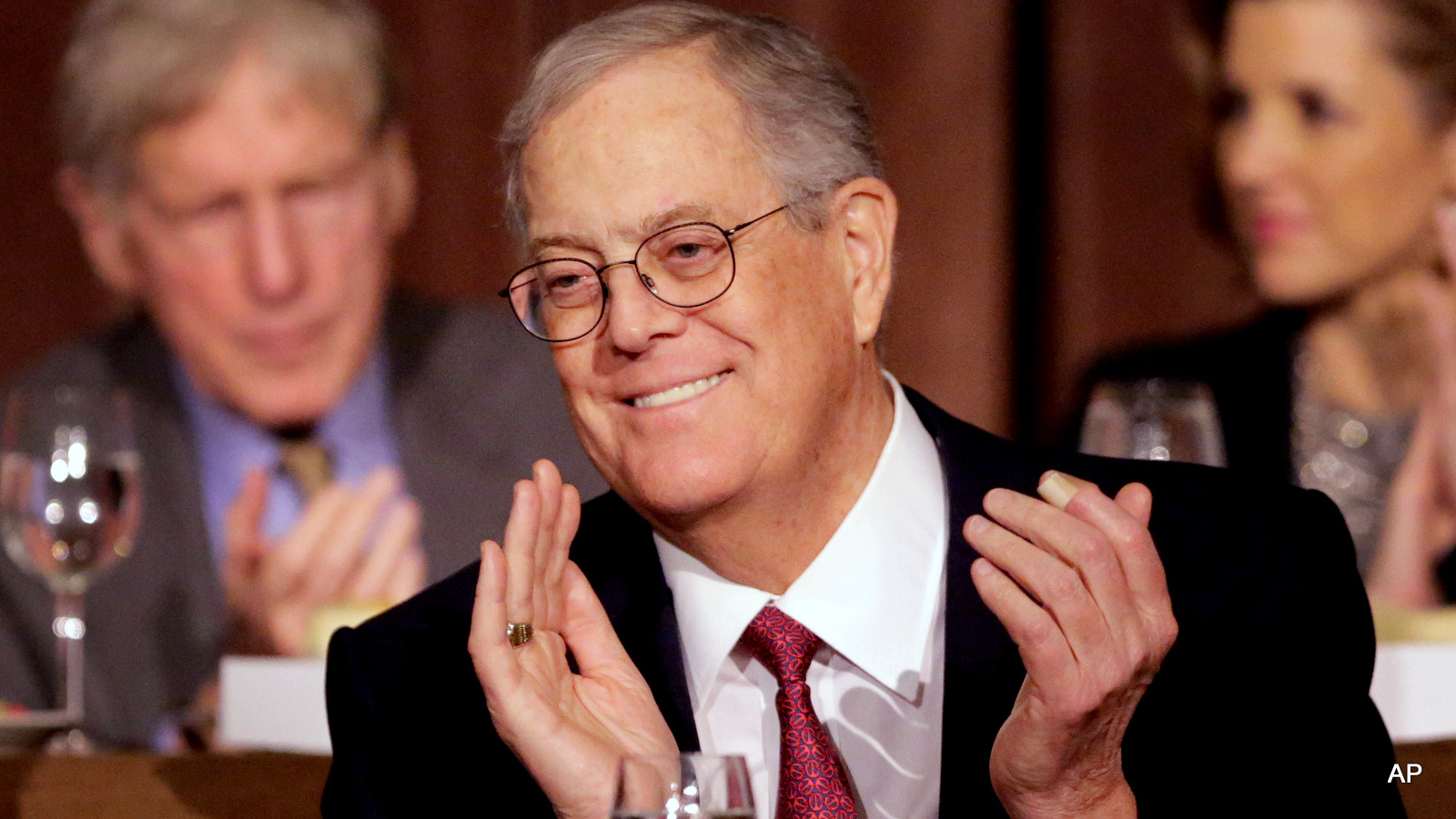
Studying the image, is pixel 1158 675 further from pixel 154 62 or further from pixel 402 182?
pixel 154 62

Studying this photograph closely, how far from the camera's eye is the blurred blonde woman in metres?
3.39

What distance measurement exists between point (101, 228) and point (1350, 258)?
296 centimetres

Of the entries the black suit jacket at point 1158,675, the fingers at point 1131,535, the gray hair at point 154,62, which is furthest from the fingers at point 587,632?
the gray hair at point 154,62

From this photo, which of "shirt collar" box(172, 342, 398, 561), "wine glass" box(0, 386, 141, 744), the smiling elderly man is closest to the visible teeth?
the smiling elderly man

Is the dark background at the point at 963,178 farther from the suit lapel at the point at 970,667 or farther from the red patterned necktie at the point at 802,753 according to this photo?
the red patterned necktie at the point at 802,753

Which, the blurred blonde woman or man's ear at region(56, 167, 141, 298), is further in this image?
man's ear at region(56, 167, 141, 298)

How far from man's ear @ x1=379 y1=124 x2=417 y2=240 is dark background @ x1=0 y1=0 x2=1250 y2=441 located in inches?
1.5

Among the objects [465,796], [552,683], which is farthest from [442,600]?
[552,683]

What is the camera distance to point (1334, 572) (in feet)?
5.36

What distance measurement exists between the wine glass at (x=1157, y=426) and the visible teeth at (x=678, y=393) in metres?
0.93

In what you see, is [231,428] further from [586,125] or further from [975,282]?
[586,125]

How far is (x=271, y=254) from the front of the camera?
12.0 ft

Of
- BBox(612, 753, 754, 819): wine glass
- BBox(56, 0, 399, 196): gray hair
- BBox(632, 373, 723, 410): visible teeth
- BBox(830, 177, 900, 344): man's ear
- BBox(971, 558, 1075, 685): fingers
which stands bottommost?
BBox(612, 753, 754, 819): wine glass

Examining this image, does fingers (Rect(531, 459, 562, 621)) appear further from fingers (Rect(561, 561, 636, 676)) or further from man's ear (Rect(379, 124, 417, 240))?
man's ear (Rect(379, 124, 417, 240))
